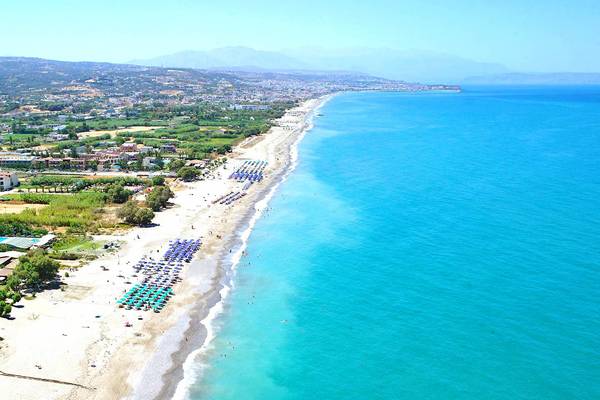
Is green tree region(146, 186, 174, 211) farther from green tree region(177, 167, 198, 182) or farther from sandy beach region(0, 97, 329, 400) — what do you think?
green tree region(177, 167, 198, 182)

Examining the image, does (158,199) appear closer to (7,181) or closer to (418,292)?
(7,181)

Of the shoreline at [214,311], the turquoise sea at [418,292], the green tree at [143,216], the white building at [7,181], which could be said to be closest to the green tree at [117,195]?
the green tree at [143,216]

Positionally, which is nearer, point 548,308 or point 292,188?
point 548,308

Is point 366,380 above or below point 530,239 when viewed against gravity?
below

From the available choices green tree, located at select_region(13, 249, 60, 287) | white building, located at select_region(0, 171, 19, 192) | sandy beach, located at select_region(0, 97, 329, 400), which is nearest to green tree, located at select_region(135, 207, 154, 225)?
sandy beach, located at select_region(0, 97, 329, 400)

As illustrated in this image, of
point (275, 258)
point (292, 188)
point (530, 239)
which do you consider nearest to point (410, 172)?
point (292, 188)

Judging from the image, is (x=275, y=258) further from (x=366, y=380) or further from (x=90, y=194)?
(x=90, y=194)

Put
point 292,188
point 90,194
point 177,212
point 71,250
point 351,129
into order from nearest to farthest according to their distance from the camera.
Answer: point 71,250
point 177,212
point 90,194
point 292,188
point 351,129
